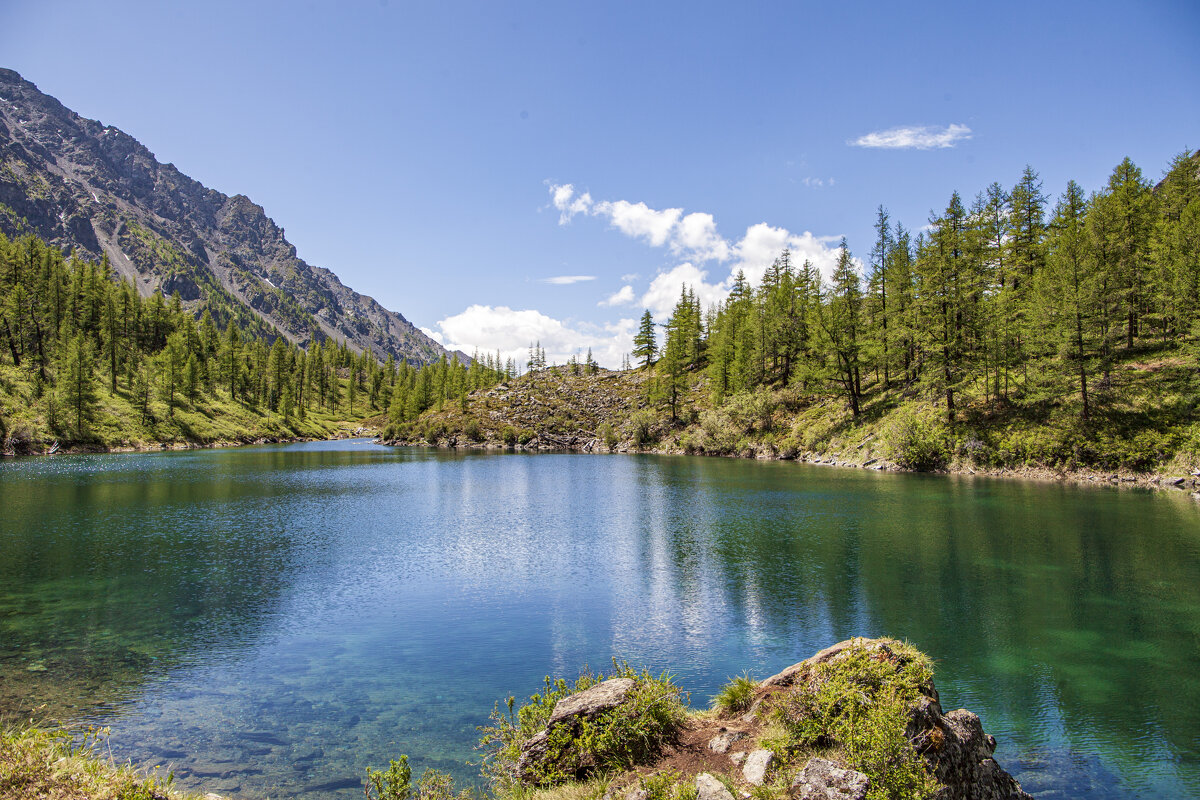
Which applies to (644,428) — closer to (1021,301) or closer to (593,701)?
(1021,301)

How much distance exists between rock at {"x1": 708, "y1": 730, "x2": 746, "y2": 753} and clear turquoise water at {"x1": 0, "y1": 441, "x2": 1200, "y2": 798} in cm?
479

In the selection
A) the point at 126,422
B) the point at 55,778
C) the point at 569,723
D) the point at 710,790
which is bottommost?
the point at 569,723

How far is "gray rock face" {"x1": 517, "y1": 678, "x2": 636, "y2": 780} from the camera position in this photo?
9281mm

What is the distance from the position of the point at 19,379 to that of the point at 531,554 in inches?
4287

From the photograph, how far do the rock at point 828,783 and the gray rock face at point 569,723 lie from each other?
329 centimetres

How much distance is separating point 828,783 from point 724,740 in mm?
2633

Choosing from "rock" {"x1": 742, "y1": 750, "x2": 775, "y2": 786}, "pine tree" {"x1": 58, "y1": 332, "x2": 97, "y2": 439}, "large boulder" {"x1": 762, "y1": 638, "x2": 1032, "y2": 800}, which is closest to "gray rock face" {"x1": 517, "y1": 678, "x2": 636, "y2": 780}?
"rock" {"x1": 742, "y1": 750, "x2": 775, "y2": 786}

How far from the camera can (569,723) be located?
961cm

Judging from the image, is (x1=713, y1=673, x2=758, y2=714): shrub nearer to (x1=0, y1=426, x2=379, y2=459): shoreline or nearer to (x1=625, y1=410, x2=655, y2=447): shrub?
(x1=625, y1=410, x2=655, y2=447): shrub

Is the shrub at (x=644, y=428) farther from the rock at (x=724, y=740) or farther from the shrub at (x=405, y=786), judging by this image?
the rock at (x=724, y=740)

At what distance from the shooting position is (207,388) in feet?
462

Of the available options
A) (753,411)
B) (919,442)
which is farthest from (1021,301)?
(753,411)

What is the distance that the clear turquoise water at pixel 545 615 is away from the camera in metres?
12.9

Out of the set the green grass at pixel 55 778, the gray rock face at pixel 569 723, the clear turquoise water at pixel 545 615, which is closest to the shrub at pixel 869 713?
the gray rock face at pixel 569 723
